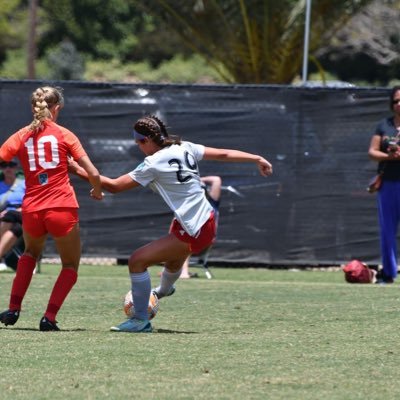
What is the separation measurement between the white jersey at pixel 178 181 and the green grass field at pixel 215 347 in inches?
33.9

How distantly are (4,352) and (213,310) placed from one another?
3077 mm

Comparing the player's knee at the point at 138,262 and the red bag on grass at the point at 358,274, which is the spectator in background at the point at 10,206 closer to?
the red bag on grass at the point at 358,274

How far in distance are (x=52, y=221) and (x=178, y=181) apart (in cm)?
97

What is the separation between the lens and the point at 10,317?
884 cm

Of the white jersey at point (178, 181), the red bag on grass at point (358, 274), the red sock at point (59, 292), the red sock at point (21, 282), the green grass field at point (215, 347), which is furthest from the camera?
the red bag on grass at point (358, 274)

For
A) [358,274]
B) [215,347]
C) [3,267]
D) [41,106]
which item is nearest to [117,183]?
[41,106]

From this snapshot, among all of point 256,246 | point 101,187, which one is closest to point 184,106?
point 256,246

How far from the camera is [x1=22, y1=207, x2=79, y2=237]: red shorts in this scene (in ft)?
28.6

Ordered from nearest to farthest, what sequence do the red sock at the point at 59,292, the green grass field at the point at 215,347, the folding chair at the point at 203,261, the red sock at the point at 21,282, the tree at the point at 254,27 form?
the green grass field at the point at 215,347 < the red sock at the point at 59,292 < the red sock at the point at 21,282 < the folding chair at the point at 203,261 < the tree at the point at 254,27

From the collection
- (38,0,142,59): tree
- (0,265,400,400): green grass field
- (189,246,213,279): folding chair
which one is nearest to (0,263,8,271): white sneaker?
(189,246,213,279): folding chair

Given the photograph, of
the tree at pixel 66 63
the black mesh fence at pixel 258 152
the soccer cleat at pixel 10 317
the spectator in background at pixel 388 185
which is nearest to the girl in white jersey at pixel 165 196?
the soccer cleat at pixel 10 317

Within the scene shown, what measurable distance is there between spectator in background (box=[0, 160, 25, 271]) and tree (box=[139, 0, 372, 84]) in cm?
755

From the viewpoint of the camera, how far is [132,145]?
1523 centimetres

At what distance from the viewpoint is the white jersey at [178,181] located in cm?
870
